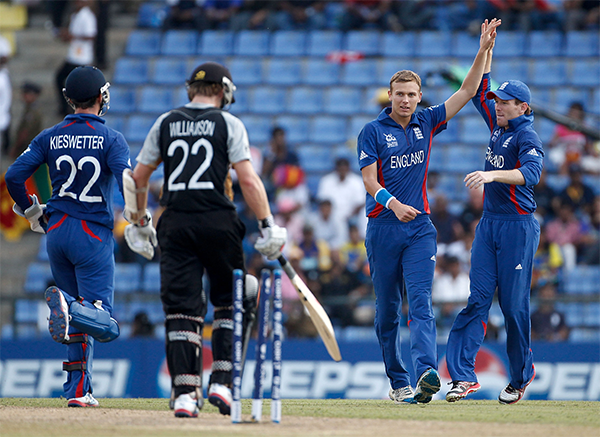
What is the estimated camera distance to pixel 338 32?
17.8m

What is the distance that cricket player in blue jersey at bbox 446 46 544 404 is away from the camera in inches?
279

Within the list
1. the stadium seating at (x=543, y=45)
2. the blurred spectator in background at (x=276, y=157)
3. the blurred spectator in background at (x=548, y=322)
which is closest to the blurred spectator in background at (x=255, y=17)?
the blurred spectator in background at (x=276, y=157)

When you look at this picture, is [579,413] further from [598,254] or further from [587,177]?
[587,177]

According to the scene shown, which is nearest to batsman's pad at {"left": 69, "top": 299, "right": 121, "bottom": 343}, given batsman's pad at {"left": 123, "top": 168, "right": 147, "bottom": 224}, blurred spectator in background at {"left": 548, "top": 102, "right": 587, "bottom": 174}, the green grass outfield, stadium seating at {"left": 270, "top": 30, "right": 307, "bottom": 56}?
the green grass outfield

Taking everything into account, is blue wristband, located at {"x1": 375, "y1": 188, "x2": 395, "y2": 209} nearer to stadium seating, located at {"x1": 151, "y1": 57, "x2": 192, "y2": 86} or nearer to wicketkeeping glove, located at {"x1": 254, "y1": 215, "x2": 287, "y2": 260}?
wicketkeeping glove, located at {"x1": 254, "y1": 215, "x2": 287, "y2": 260}

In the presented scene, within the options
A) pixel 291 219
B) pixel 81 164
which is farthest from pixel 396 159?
pixel 291 219

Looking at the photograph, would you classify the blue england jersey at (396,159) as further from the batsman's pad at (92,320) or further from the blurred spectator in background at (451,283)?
the blurred spectator in background at (451,283)

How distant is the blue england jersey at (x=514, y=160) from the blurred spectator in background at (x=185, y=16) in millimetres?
11876

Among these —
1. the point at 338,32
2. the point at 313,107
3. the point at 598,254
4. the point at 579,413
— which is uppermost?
the point at 338,32

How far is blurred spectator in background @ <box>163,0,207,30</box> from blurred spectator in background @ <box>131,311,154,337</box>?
8.42 m

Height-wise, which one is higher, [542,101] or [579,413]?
[542,101]

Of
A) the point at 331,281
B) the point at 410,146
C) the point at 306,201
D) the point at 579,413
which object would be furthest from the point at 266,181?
the point at 579,413

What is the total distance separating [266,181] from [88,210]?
7487 mm

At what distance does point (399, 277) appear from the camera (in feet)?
23.7
